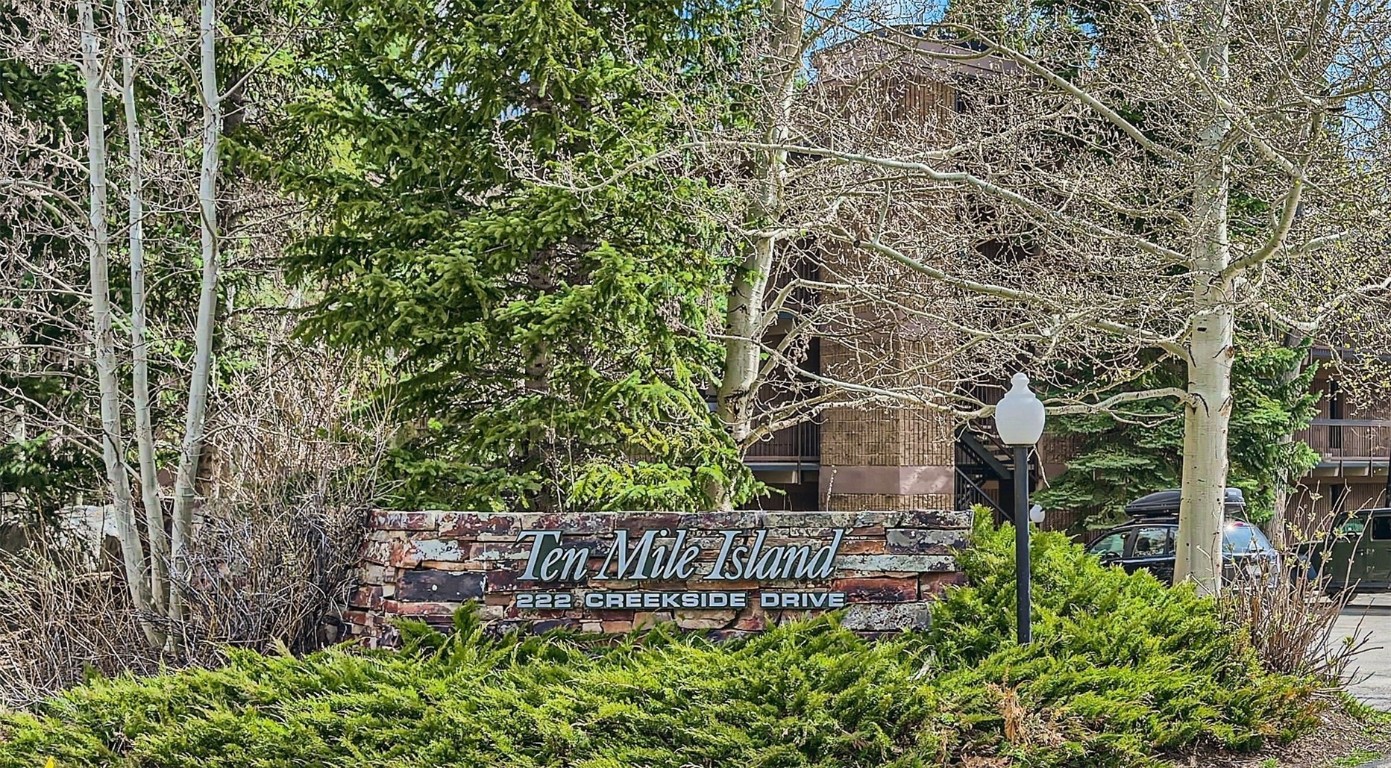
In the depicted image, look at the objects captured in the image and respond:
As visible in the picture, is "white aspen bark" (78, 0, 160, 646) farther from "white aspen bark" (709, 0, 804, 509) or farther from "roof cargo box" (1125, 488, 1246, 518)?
"roof cargo box" (1125, 488, 1246, 518)

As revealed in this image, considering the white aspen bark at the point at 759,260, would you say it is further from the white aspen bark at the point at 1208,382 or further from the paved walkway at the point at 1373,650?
the paved walkway at the point at 1373,650

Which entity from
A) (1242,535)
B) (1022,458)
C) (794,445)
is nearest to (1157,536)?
(1242,535)

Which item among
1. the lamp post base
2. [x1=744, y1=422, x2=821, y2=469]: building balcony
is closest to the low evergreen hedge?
the lamp post base

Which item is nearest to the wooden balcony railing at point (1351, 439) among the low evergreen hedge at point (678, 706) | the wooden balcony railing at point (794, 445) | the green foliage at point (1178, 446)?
the green foliage at point (1178, 446)

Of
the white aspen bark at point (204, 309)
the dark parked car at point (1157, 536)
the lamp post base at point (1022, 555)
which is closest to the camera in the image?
the lamp post base at point (1022, 555)

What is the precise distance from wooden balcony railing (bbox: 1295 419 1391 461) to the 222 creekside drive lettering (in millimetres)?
26640

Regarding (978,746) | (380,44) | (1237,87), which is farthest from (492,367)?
(1237,87)

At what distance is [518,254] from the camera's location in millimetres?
11141

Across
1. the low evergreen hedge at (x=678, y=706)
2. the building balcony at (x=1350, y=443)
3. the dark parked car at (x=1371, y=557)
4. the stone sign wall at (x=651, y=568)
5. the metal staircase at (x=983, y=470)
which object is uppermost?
the building balcony at (x=1350, y=443)

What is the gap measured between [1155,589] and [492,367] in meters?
6.01

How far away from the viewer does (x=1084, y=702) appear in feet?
28.6

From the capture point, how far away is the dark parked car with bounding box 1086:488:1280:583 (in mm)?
19531

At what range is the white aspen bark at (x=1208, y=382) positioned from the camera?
12906 mm

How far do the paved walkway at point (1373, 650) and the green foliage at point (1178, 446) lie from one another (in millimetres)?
2546
